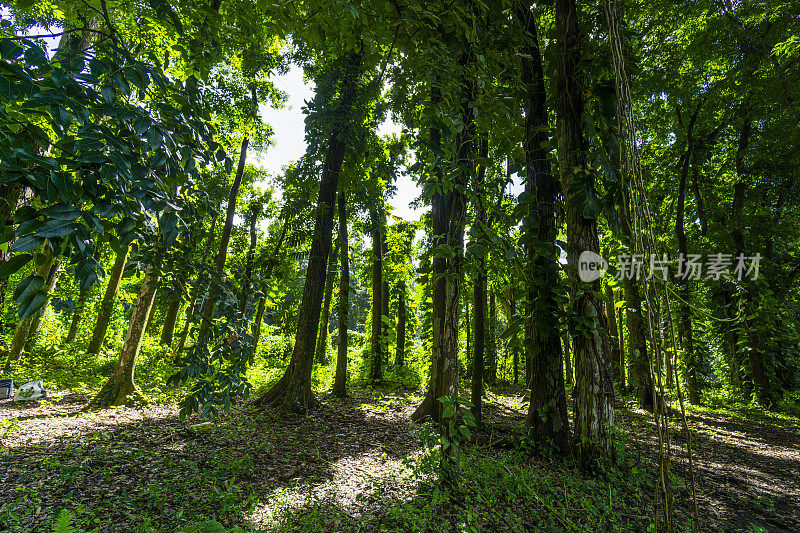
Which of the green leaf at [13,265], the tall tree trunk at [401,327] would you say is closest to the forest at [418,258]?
the green leaf at [13,265]

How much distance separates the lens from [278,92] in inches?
404

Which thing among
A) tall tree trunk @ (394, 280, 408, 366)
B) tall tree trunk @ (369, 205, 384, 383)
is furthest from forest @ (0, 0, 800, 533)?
tall tree trunk @ (394, 280, 408, 366)

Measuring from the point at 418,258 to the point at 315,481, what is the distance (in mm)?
2532

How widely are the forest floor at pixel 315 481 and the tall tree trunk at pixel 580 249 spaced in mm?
422

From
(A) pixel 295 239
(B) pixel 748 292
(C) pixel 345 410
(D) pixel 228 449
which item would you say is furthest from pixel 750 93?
(D) pixel 228 449

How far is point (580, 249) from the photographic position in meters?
3.60

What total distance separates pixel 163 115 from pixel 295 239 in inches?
238

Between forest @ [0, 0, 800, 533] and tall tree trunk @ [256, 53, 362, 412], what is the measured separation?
0.05 metres

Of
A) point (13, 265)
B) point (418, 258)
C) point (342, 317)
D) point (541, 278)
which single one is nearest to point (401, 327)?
point (342, 317)

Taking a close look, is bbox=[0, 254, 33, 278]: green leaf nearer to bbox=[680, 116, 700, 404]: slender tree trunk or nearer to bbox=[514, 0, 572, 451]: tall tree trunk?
bbox=[514, 0, 572, 451]: tall tree trunk

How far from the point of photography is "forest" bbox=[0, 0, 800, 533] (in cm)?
136

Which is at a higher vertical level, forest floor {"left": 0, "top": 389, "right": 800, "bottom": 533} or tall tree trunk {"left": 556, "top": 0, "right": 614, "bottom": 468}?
tall tree trunk {"left": 556, "top": 0, "right": 614, "bottom": 468}

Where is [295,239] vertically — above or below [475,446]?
above

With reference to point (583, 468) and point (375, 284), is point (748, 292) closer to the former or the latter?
point (583, 468)
